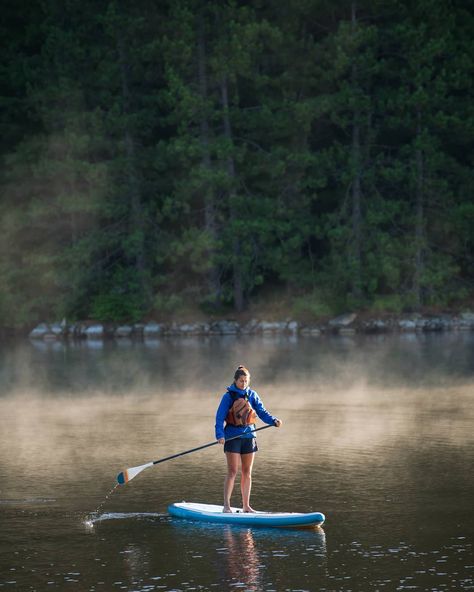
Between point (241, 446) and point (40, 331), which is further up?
point (40, 331)

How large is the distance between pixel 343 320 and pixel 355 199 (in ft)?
21.1

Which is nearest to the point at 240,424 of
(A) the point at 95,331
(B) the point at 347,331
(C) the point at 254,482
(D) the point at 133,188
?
(C) the point at 254,482

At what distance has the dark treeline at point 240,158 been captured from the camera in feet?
181

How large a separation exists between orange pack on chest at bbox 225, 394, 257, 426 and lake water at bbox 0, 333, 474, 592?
1.27 m

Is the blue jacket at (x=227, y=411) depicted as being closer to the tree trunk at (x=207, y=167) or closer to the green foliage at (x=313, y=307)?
the green foliage at (x=313, y=307)

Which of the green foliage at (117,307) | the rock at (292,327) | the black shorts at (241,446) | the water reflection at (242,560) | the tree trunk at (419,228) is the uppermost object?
the tree trunk at (419,228)

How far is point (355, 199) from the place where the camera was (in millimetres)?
56469

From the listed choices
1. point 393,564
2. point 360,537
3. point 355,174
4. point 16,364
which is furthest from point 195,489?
point 355,174

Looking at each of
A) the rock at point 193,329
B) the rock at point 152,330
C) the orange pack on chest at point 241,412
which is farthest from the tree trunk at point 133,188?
the orange pack on chest at point 241,412

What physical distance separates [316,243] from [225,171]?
8418 millimetres

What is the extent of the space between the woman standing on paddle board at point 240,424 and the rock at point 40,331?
1719 inches

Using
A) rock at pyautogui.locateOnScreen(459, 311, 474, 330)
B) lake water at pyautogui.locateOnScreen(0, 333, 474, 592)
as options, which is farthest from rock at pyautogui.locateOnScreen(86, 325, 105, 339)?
lake water at pyautogui.locateOnScreen(0, 333, 474, 592)

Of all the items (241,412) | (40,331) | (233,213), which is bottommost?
(40,331)

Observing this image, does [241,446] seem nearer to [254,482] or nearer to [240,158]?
[254,482]
